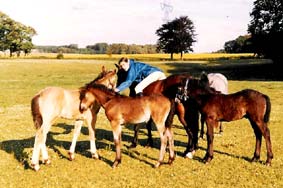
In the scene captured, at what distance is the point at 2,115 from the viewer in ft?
63.7

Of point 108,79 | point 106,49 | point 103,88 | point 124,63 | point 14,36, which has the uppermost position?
point 14,36

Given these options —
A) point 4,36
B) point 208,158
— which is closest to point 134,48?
point 4,36

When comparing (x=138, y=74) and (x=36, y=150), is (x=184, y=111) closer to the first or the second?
(x=138, y=74)

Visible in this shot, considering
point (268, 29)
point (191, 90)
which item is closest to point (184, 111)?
point (191, 90)

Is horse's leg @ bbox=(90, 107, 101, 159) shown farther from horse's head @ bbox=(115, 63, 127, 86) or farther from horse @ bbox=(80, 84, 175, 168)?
horse's head @ bbox=(115, 63, 127, 86)

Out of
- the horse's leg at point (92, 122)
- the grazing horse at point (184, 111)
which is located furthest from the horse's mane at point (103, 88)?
the grazing horse at point (184, 111)

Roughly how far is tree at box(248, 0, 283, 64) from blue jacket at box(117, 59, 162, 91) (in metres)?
39.6

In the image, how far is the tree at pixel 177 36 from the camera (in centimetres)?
9656

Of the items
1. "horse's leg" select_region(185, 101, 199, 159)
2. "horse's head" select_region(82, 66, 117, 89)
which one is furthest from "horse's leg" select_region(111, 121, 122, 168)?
"horse's leg" select_region(185, 101, 199, 159)

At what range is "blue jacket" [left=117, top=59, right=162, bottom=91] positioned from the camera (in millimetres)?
11117

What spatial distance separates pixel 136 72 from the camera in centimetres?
1159

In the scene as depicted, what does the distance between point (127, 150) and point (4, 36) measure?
10135 cm

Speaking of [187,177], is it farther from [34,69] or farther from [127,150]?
[34,69]

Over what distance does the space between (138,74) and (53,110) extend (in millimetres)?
3204
